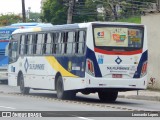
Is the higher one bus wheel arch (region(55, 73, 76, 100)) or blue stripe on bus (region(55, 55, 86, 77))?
blue stripe on bus (region(55, 55, 86, 77))

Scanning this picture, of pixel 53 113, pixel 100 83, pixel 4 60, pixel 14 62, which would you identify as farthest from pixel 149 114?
pixel 4 60

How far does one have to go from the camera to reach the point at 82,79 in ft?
Result: 86.8

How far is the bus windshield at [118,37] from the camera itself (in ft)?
86.8

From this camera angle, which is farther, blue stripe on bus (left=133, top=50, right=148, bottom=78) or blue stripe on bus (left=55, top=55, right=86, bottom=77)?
blue stripe on bus (left=133, top=50, right=148, bottom=78)

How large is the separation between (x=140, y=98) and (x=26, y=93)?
5.55 metres

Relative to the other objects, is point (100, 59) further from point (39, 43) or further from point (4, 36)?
point (4, 36)

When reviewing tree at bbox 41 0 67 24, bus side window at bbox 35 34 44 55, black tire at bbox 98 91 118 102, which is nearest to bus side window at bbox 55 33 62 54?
bus side window at bbox 35 34 44 55

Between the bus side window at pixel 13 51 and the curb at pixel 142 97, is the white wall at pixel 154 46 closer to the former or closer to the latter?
the curb at pixel 142 97

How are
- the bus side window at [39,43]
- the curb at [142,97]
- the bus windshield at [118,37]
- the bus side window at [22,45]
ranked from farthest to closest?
the bus side window at [22,45]
the curb at [142,97]
the bus side window at [39,43]
the bus windshield at [118,37]

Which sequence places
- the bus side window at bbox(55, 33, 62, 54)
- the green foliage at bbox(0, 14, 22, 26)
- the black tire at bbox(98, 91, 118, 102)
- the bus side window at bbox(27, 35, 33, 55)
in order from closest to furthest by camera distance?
1. the black tire at bbox(98, 91, 118, 102)
2. the bus side window at bbox(55, 33, 62, 54)
3. the bus side window at bbox(27, 35, 33, 55)
4. the green foliage at bbox(0, 14, 22, 26)

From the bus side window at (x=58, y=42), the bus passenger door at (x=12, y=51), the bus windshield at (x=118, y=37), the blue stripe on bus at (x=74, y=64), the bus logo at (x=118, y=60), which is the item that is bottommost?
the bus passenger door at (x=12, y=51)

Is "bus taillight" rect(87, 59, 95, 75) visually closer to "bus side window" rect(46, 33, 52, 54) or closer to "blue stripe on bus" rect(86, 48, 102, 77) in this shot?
"blue stripe on bus" rect(86, 48, 102, 77)

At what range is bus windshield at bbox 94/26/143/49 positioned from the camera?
26453mm

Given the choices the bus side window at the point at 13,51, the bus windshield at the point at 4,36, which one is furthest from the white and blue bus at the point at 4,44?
the bus side window at the point at 13,51
